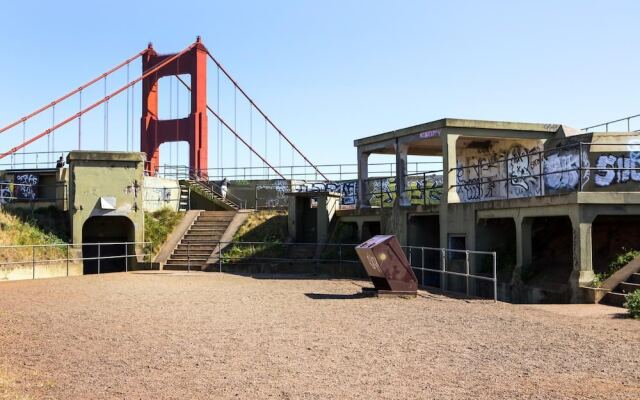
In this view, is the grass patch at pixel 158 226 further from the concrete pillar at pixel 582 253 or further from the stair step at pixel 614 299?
the stair step at pixel 614 299

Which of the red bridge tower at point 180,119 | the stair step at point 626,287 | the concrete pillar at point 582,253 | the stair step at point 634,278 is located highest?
the red bridge tower at point 180,119

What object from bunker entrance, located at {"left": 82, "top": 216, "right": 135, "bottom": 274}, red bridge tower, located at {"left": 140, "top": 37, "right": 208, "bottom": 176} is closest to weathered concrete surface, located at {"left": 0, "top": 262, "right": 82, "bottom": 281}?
bunker entrance, located at {"left": 82, "top": 216, "right": 135, "bottom": 274}

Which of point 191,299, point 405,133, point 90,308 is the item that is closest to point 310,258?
point 405,133

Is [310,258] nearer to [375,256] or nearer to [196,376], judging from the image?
[375,256]

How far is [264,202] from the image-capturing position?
38688 mm

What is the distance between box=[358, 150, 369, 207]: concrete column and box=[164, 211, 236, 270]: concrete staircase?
→ 21.3 ft

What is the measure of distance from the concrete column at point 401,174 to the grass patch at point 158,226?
10928 mm

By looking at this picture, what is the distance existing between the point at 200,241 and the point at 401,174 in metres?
9.72

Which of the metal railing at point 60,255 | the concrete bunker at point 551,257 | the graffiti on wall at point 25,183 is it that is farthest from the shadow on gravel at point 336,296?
the graffiti on wall at point 25,183

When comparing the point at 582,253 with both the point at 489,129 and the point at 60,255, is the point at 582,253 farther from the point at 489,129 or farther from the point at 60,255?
the point at 60,255

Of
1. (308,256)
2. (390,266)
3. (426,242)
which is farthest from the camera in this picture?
(308,256)

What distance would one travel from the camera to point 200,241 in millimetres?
28234

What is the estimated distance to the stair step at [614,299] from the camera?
13.8 meters

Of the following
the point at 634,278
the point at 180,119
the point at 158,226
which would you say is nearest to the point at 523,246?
the point at 634,278
